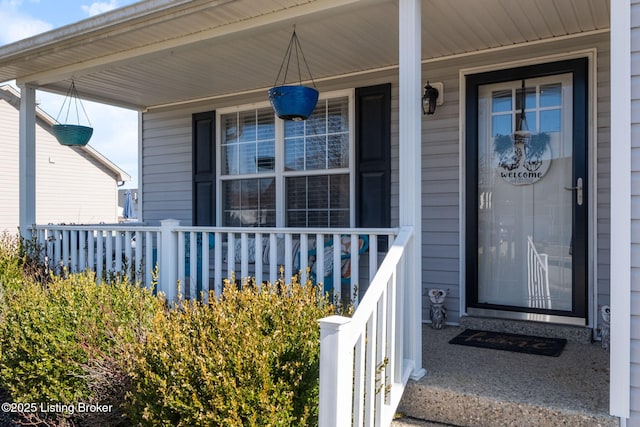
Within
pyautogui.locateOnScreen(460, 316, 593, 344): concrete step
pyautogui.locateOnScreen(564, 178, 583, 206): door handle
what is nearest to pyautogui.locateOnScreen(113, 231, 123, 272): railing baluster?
pyautogui.locateOnScreen(460, 316, 593, 344): concrete step

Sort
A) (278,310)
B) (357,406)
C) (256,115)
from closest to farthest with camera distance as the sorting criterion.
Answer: (357,406)
(278,310)
(256,115)

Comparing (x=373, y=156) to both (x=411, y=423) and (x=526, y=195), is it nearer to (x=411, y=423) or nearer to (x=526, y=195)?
(x=526, y=195)

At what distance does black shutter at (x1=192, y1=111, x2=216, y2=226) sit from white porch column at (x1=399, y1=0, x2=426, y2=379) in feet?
10.8

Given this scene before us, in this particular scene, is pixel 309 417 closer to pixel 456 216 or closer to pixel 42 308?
pixel 42 308

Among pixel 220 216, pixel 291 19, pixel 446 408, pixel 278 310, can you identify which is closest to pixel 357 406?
pixel 278 310

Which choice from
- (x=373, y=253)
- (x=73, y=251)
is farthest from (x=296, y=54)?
(x=73, y=251)

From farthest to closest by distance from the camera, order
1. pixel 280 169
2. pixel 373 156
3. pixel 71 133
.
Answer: pixel 280 169
pixel 71 133
pixel 373 156

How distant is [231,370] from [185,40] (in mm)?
2710

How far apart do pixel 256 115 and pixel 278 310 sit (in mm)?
3442

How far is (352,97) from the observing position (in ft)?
15.8

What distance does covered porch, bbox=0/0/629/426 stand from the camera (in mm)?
2564

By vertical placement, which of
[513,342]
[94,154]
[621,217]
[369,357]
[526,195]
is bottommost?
[513,342]

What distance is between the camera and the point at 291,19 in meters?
3.35

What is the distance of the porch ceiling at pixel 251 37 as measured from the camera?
10.8 feet
